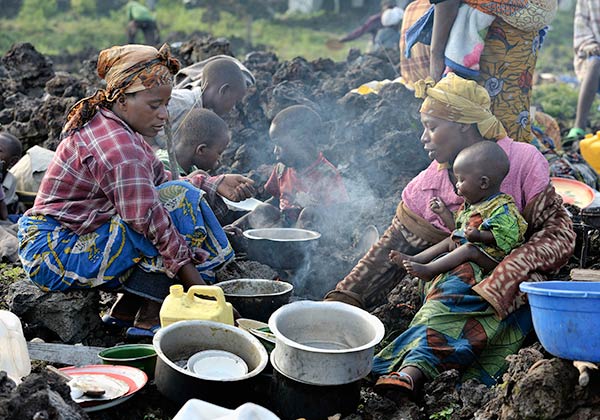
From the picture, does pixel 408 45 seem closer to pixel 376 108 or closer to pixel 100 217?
pixel 376 108

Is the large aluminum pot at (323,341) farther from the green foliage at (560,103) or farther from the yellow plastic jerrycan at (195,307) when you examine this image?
the green foliage at (560,103)

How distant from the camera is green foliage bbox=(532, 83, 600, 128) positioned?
11.1 metres

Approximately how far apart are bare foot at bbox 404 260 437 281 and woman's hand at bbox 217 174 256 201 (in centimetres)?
112

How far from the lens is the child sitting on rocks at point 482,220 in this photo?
10.1 ft

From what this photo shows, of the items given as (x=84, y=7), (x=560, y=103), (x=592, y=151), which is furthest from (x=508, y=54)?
(x=84, y=7)

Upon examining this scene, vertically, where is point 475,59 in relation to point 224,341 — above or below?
above

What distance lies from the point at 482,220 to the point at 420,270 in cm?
34

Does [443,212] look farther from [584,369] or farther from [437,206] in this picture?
[584,369]

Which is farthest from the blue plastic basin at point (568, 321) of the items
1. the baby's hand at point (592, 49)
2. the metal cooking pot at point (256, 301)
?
the baby's hand at point (592, 49)

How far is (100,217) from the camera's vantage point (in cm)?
332

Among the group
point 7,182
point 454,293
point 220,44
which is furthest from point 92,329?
point 220,44

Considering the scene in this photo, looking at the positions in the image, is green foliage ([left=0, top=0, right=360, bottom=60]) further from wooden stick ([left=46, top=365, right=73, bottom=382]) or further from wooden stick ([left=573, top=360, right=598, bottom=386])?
wooden stick ([left=573, top=360, right=598, bottom=386])

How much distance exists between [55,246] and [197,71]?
266cm

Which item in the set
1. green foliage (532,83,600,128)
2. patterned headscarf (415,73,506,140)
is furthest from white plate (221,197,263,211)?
green foliage (532,83,600,128)
